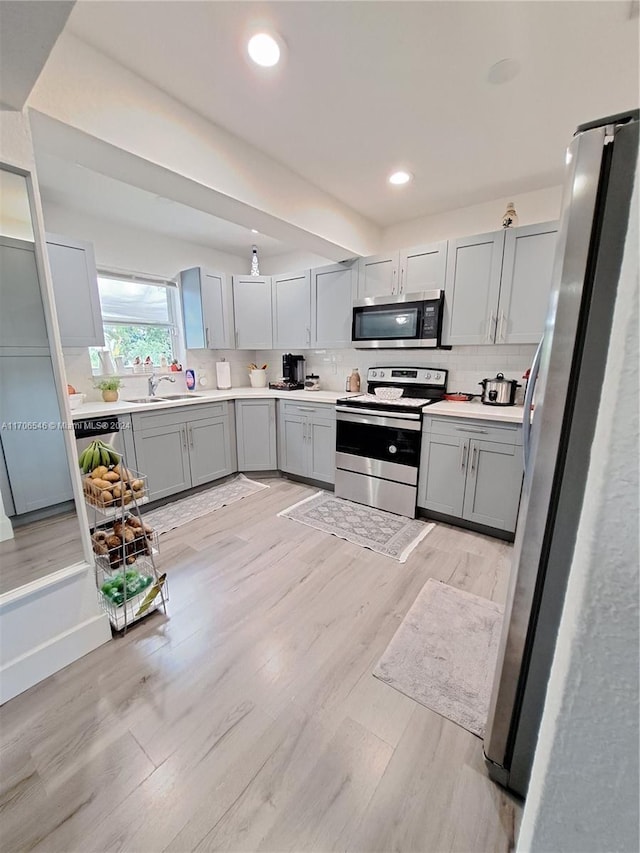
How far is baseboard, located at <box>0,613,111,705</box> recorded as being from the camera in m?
1.40

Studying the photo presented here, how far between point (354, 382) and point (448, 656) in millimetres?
2694

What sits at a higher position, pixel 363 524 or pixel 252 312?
pixel 252 312

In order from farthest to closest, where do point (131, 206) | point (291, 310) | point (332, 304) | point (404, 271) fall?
1. point (291, 310)
2. point (332, 304)
3. point (404, 271)
4. point (131, 206)

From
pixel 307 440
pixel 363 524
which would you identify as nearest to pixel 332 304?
pixel 307 440

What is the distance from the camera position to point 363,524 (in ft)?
9.31

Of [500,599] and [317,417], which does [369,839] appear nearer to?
[500,599]

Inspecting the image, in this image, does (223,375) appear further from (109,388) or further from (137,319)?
(109,388)

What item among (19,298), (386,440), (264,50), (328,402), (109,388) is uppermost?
(264,50)

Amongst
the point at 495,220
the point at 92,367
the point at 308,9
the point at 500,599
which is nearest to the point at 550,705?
the point at 500,599

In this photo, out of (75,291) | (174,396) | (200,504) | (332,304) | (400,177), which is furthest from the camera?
(174,396)

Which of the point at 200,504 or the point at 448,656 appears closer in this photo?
the point at 448,656

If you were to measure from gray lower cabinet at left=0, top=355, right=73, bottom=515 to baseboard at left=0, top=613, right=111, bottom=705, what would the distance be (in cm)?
61

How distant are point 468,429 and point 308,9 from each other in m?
2.42

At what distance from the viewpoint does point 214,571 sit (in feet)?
7.25
